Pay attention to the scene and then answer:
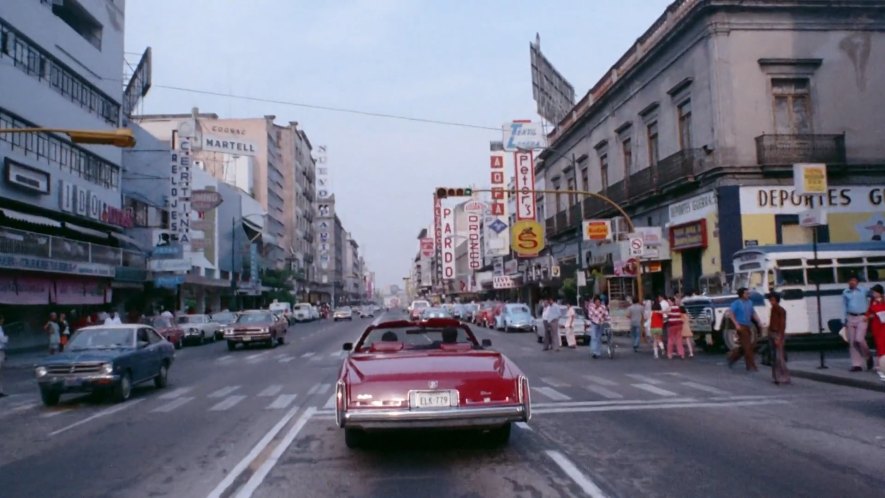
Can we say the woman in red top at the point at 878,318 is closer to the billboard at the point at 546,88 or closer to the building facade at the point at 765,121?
the building facade at the point at 765,121

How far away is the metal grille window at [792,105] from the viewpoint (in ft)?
96.3

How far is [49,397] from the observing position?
14.4m

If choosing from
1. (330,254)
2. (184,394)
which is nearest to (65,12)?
(184,394)

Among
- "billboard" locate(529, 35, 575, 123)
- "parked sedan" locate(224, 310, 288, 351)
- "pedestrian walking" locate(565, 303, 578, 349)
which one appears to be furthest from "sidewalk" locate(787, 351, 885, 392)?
"billboard" locate(529, 35, 575, 123)

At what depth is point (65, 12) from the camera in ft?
121

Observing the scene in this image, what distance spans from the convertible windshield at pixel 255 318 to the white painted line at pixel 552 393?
1921 cm

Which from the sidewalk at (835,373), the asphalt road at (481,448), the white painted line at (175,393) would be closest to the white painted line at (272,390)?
the asphalt road at (481,448)

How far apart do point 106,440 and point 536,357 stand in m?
15.7

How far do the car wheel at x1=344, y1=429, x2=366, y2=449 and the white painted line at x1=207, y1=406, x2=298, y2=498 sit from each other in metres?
1.05

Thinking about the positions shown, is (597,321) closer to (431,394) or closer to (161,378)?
(161,378)

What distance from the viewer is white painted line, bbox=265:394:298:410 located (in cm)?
1315

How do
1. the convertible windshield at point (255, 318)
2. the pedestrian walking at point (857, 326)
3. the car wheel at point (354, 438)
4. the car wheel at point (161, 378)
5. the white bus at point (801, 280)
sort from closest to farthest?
1. the car wheel at point (354, 438)
2. the pedestrian walking at point (857, 326)
3. the car wheel at point (161, 378)
4. the white bus at point (801, 280)
5. the convertible windshield at point (255, 318)

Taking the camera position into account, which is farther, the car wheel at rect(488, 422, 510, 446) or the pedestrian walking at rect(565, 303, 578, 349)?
the pedestrian walking at rect(565, 303, 578, 349)

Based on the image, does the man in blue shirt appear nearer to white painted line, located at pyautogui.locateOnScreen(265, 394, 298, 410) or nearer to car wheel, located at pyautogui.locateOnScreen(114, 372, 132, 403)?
white painted line, located at pyautogui.locateOnScreen(265, 394, 298, 410)
